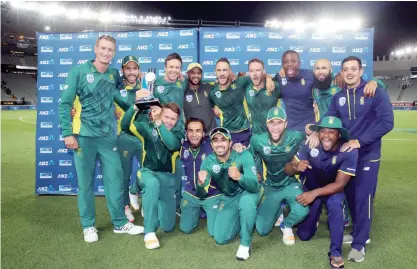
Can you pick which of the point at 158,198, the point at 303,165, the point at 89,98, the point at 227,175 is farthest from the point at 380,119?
the point at 89,98

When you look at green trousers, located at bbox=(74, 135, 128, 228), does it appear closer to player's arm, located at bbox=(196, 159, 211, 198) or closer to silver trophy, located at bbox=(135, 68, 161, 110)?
silver trophy, located at bbox=(135, 68, 161, 110)

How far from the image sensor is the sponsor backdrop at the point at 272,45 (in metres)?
6.55

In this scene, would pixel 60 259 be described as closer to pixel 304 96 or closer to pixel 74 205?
pixel 74 205

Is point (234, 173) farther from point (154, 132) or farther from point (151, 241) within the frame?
point (151, 241)

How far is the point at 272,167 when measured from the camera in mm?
4621

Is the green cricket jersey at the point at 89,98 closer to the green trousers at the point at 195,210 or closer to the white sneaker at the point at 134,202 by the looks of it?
the green trousers at the point at 195,210

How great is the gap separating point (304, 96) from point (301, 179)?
131cm

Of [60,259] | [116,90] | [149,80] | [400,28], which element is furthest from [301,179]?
[400,28]

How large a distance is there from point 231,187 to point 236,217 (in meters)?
0.39

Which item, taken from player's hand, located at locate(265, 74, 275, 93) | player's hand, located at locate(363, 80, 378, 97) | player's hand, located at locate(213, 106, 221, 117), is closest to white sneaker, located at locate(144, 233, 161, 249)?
player's hand, located at locate(213, 106, 221, 117)

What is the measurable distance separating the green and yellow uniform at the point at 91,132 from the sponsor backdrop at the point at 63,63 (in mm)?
2121

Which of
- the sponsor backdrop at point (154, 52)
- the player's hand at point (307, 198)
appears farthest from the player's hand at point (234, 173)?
the sponsor backdrop at point (154, 52)

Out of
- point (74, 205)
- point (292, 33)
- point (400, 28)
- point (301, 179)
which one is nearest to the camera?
point (301, 179)

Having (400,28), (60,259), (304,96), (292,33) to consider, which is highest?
(400,28)
